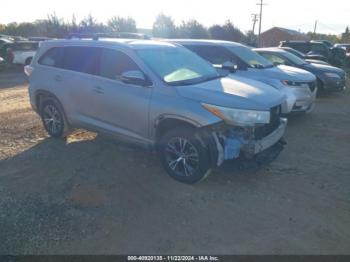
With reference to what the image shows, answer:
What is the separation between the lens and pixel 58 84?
592 centimetres

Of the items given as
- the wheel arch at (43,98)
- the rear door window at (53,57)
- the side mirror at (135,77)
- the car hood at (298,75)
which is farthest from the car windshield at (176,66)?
the car hood at (298,75)

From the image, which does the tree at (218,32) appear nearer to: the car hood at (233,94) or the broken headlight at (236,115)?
the car hood at (233,94)

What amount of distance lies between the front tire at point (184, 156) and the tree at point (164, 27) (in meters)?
31.0

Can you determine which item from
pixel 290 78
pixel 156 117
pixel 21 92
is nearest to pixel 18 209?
pixel 156 117

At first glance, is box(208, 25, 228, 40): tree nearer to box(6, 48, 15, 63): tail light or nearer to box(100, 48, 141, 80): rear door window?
box(6, 48, 15, 63): tail light

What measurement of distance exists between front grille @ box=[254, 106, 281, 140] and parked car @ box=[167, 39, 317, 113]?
8.12 feet

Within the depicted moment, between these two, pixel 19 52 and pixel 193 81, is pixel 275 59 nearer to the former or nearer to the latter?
pixel 193 81

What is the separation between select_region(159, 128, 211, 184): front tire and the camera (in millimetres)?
4383

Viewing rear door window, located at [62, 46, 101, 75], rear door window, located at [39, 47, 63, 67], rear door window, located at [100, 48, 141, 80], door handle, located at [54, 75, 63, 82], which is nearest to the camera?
rear door window, located at [100, 48, 141, 80]

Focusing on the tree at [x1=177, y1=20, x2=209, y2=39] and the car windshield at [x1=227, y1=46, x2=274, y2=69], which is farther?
the tree at [x1=177, y1=20, x2=209, y2=39]

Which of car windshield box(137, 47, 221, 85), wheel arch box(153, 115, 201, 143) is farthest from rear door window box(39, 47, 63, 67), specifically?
wheel arch box(153, 115, 201, 143)

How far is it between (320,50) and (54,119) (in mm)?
16792

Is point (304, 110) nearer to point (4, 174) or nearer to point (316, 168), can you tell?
point (316, 168)

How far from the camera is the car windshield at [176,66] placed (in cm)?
484
